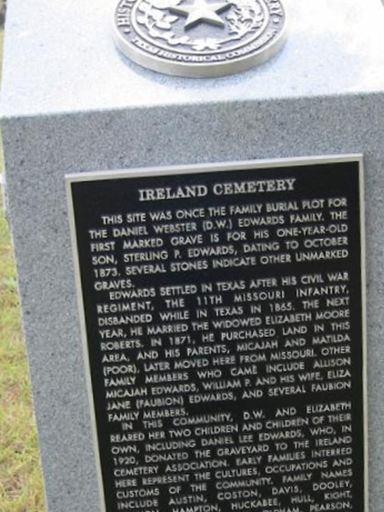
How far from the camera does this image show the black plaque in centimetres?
370

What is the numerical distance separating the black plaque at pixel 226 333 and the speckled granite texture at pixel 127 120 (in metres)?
0.06

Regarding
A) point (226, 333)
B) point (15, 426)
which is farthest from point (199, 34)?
point (15, 426)

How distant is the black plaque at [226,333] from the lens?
370 centimetres

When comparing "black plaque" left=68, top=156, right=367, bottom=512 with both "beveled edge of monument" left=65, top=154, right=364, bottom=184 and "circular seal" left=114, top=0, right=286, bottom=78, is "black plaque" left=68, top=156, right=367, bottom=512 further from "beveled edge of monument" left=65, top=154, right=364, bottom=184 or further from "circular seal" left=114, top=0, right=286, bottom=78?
"circular seal" left=114, top=0, right=286, bottom=78

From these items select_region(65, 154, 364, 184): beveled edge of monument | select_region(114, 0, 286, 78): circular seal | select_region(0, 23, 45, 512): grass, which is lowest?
select_region(0, 23, 45, 512): grass

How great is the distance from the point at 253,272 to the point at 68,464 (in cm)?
99

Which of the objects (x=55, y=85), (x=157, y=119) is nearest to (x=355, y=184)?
(x=157, y=119)

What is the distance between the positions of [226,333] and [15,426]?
5.39 feet

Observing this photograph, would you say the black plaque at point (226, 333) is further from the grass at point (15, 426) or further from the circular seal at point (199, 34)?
the grass at point (15, 426)

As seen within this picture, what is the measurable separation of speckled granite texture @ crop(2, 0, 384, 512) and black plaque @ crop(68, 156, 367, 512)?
2.3 inches

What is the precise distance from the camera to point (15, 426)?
5.15 m

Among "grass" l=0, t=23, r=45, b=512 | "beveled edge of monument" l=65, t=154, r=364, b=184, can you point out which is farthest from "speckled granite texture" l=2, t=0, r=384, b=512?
"grass" l=0, t=23, r=45, b=512

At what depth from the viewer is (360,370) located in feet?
13.0

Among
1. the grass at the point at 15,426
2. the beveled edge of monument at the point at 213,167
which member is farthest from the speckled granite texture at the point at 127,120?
the grass at the point at 15,426
